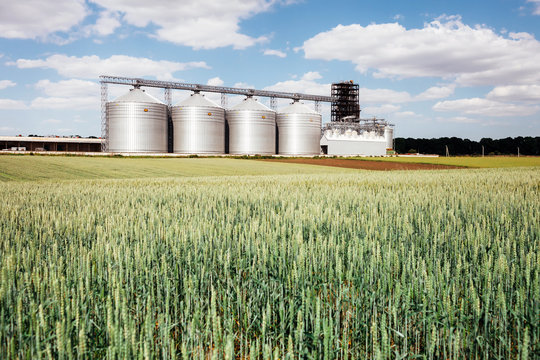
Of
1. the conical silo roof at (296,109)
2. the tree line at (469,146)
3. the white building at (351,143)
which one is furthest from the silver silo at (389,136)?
the conical silo roof at (296,109)

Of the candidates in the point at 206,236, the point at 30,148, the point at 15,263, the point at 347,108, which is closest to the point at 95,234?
the point at 15,263

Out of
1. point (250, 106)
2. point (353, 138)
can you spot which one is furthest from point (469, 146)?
point (250, 106)

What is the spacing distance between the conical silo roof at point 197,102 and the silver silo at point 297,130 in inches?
640

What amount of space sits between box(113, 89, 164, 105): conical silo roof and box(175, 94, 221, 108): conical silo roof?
5248 mm

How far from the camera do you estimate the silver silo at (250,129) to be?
75.4 m

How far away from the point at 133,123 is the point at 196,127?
39.0 ft

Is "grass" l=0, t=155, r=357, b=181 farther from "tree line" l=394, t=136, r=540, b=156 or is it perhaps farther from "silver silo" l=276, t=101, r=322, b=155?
"tree line" l=394, t=136, r=540, b=156

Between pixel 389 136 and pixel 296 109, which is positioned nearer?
pixel 296 109

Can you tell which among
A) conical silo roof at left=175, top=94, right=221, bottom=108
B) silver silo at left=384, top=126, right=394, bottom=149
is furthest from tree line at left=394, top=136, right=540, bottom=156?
conical silo roof at left=175, top=94, right=221, bottom=108

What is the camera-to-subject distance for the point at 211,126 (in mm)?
72125

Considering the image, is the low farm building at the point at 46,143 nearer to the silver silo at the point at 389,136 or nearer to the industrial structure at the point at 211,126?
the industrial structure at the point at 211,126

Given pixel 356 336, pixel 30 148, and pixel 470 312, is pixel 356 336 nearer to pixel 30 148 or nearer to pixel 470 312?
pixel 470 312

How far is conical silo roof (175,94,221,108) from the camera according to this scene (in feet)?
236

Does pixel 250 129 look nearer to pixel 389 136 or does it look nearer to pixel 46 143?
pixel 46 143
